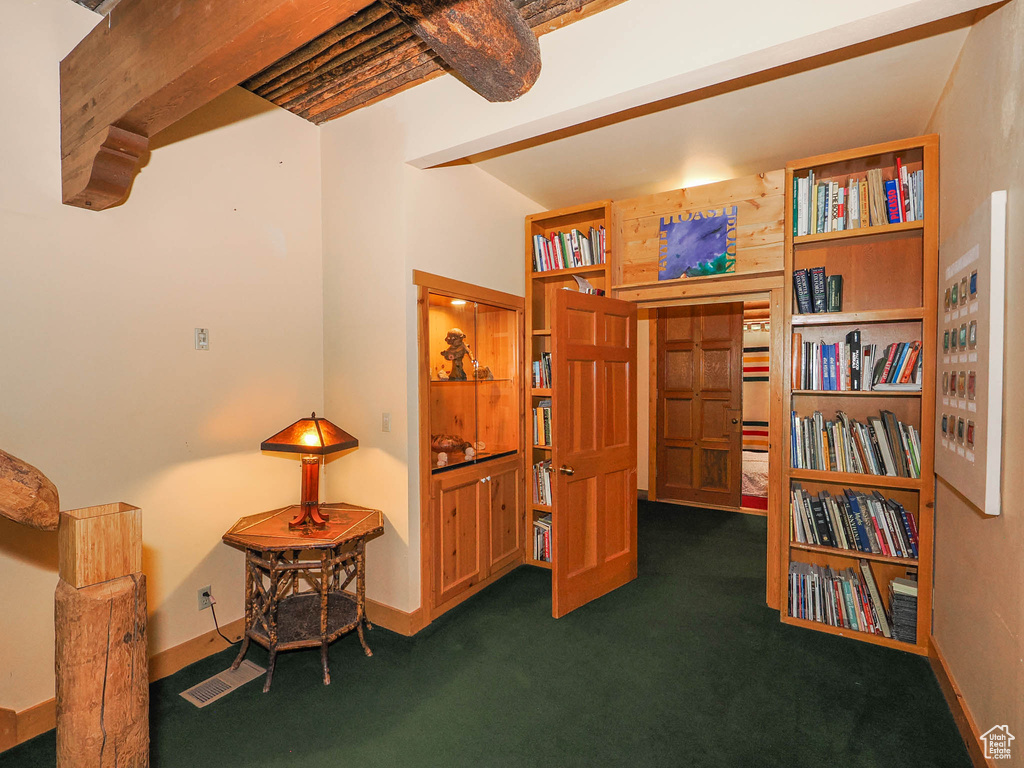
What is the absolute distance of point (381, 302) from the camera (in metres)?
2.78

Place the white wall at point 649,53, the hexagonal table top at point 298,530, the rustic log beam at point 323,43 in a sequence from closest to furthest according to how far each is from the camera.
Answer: the white wall at point 649,53 → the rustic log beam at point 323,43 → the hexagonal table top at point 298,530

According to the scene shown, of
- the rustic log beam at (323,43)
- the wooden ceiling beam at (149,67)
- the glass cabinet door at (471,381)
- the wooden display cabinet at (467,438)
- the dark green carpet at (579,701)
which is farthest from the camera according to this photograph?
the glass cabinet door at (471,381)

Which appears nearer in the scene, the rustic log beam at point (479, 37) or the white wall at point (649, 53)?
the rustic log beam at point (479, 37)

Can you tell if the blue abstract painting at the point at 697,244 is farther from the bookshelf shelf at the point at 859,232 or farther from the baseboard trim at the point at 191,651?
the baseboard trim at the point at 191,651

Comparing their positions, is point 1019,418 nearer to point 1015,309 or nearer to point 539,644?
point 1015,309

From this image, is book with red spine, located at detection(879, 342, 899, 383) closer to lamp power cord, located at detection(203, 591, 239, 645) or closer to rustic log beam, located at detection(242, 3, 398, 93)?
rustic log beam, located at detection(242, 3, 398, 93)

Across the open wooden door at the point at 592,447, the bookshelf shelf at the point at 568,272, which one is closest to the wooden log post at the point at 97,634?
the open wooden door at the point at 592,447

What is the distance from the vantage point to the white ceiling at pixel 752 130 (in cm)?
225

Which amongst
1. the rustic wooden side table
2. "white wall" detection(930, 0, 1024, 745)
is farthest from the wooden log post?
"white wall" detection(930, 0, 1024, 745)

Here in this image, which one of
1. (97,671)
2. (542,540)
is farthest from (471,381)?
(97,671)

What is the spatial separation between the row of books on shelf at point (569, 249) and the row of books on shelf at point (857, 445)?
5.47 feet

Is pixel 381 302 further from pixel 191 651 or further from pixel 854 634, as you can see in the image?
pixel 854 634

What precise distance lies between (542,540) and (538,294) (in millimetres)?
1891

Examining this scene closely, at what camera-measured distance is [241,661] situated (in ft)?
8.03
